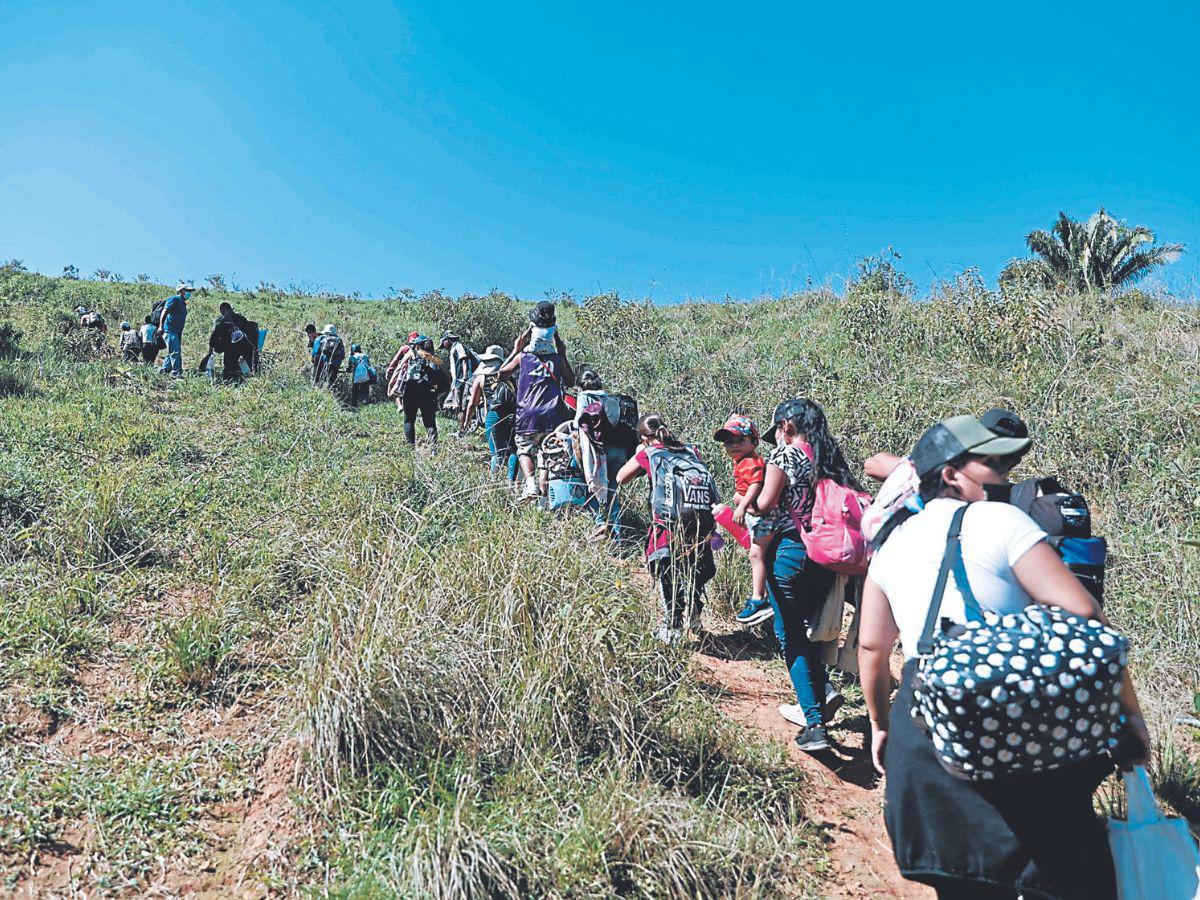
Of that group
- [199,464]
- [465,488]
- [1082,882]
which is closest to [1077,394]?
[465,488]

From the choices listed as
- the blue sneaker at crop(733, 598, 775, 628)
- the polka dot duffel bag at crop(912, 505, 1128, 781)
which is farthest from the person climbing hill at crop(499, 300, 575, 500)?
the polka dot duffel bag at crop(912, 505, 1128, 781)

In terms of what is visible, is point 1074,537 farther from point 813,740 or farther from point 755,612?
point 755,612

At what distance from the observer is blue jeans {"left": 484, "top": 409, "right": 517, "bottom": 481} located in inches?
303

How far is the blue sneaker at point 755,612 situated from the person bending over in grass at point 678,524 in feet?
1.91

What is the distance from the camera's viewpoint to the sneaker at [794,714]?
4.02m

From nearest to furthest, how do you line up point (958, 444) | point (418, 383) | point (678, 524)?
point (958, 444) < point (678, 524) < point (418, 383)

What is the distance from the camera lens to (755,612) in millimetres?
5336

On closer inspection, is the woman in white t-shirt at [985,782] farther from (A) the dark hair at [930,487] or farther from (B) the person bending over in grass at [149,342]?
(B) the person bending over in grass at [149,342]

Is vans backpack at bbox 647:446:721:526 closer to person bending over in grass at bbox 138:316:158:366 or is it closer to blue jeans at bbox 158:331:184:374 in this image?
blue jeans at bbox 158:331:184:374

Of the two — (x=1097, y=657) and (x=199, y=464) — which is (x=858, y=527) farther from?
(x=199, y=464)

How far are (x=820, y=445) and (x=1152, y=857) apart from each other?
90.4 inches

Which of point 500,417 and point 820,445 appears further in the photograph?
point 500,417

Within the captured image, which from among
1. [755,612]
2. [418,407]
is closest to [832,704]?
[755,612]

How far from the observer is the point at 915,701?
1.95 m
